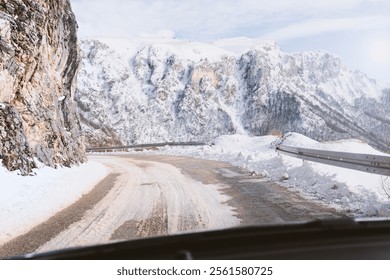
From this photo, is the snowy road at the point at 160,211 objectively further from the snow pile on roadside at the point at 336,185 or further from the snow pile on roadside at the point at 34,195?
the snow pile on roadside at the point at 336,185

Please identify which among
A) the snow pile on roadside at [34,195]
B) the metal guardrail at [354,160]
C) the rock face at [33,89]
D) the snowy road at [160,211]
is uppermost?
the rock face at [33,89]

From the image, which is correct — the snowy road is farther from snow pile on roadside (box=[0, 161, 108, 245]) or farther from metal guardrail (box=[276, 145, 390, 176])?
metal guardrail (box=[276, 145, 390, 176])

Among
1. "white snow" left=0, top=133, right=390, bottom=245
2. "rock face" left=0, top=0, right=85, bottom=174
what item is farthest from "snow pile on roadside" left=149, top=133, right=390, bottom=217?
"rock face" left=0, top=0, right=85, bottom=174

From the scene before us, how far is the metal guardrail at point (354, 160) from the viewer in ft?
30.3

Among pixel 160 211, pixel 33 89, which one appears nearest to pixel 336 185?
pixel 160 211

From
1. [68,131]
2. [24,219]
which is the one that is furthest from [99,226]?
[68,131]

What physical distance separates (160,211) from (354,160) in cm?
585

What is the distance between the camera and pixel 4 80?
44.0 ft

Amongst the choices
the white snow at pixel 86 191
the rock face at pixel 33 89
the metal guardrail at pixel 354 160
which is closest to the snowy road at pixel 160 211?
the white snow at pixel 86 191

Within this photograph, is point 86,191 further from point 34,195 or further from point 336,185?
point 336,185

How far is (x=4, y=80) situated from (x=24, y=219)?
737cm

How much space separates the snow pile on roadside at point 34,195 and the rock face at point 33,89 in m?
0.76

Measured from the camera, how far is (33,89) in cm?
1652

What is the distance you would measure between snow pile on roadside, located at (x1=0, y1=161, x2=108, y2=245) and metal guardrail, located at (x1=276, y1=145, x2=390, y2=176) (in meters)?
7.20
